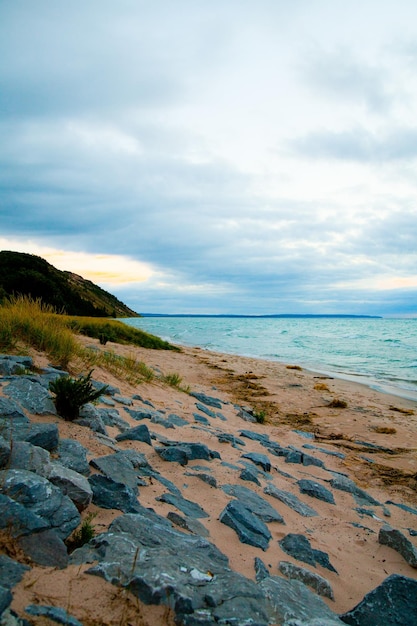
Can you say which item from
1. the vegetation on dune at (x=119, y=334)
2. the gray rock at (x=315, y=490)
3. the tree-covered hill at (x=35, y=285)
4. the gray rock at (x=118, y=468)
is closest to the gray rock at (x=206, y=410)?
the gray rock at (x=315, y=490)

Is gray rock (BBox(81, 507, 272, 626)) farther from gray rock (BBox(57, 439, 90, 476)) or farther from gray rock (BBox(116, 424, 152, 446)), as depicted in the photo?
gray rock (BBox(116, 424, 152, 446))

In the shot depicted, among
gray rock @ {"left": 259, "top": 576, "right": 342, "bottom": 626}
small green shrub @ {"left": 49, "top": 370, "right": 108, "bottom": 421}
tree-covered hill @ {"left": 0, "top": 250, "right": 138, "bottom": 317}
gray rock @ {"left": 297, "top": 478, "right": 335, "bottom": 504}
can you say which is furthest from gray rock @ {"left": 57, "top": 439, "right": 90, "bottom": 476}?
tree-covered hill @ {"left": 0, "top": 250, "right": 138, "bottom": 317}

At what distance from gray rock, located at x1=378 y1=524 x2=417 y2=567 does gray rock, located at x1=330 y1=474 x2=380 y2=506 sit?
4.09 feet

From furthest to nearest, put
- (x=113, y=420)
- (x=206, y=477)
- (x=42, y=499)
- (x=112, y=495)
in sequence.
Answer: (x=113, y=420) < (x=206, y=477) < (x=112, y=495) < (x=42, y=499)

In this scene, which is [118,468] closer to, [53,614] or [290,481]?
[53,614]

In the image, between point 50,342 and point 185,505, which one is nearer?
point 185,505

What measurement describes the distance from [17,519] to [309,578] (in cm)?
206

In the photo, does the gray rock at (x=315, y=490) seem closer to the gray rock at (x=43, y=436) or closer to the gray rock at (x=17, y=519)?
the gray rock at (x=43, y=436)

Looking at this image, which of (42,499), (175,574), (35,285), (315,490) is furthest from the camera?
(35,285)

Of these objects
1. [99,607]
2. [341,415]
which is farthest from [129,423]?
[341,415]

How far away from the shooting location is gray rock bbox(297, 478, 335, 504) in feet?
16.6

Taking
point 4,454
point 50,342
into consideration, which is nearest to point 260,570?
point 4,454

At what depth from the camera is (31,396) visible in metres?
4.68

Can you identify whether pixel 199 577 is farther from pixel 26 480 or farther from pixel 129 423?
pixel 129 423
